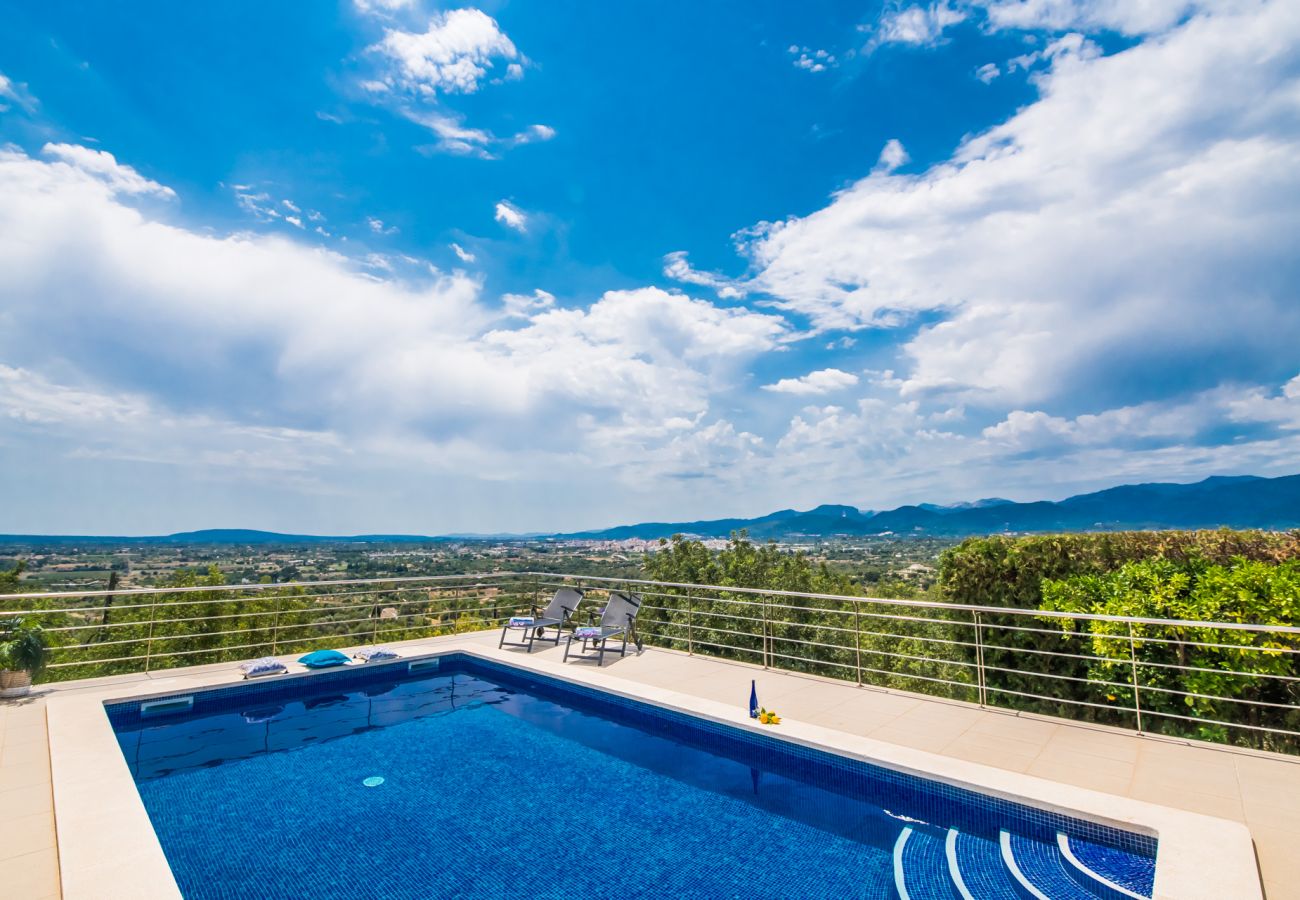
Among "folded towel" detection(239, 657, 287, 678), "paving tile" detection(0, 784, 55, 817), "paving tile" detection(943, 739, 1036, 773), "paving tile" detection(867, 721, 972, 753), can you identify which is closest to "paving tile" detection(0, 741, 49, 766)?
"paving tile" detection(0, 784, 55, 817)

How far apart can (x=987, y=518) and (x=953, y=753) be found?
159ft

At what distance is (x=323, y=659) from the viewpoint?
754 cm

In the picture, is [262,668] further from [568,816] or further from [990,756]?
[990,756]

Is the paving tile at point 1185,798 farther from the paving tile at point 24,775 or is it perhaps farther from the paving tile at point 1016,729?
the paving tile at point 24,775

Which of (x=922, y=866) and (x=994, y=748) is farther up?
(x=994, y=748)

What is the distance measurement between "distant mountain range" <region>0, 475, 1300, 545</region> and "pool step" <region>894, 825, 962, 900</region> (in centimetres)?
574

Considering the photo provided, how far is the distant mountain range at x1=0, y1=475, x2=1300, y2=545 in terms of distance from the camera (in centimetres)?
3020

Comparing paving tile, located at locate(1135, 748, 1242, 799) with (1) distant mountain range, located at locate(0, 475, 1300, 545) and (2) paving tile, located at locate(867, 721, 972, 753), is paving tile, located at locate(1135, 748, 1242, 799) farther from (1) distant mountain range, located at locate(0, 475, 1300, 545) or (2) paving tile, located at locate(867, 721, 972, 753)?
(1) distant mountain range, located at locate(0, 475, 1300, 545)

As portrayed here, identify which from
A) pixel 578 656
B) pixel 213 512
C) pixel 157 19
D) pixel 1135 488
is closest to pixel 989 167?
pixel 578 656

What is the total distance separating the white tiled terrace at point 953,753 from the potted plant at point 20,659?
0.80 ft

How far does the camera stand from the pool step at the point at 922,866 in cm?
328

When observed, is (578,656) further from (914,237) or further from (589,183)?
(589,183)

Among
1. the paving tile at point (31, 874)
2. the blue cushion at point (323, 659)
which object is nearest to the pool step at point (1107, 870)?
the paving tile at point (31, 874)

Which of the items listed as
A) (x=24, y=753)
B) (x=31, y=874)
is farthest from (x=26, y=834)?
(x=24, y=753)
